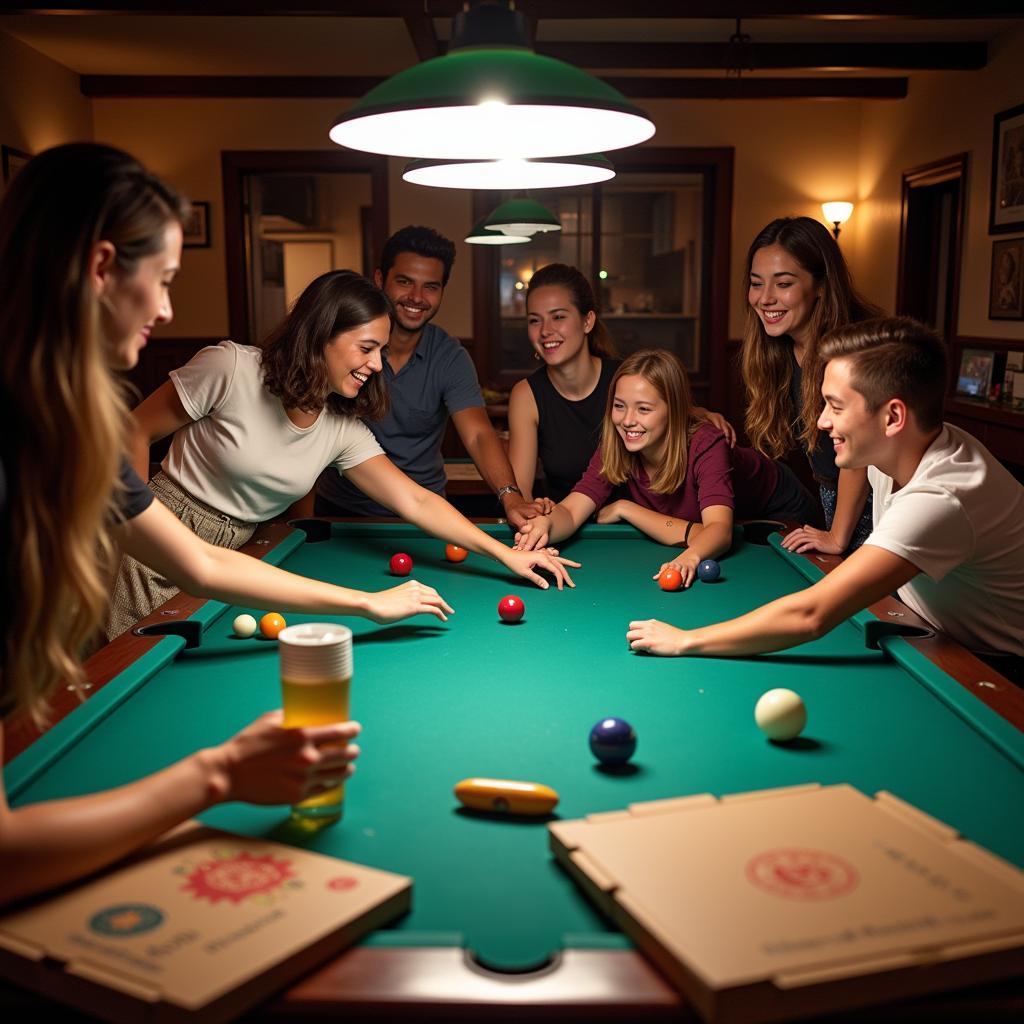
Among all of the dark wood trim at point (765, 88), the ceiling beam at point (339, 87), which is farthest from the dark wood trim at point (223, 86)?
the dark wood trim at point (765, 88)

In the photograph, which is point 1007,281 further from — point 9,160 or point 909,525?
point 9,160

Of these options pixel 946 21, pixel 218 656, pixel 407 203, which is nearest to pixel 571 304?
pixel 218 656

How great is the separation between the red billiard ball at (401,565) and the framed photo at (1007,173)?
15.5 feet

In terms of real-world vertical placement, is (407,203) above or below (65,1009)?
above

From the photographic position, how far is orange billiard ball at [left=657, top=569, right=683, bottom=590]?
259cm

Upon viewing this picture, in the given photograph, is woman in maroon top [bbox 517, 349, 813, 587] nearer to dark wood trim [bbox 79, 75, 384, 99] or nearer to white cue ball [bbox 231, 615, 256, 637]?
white cue ball [bbox 231, 615, 256, 637]

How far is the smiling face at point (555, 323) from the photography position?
12.1ft

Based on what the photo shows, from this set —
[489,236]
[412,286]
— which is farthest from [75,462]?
[489,236]

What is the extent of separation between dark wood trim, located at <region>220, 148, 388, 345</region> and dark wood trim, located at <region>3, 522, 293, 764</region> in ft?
20.4

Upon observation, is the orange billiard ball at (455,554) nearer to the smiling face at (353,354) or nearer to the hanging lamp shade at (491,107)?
the smiling face at (353,354)

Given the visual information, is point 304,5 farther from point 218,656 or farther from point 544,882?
point 544,882

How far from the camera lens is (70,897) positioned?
1.08 metres

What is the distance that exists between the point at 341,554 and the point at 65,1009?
203 cm

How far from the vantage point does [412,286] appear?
12.2 ft
